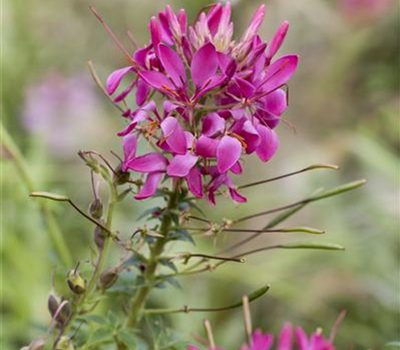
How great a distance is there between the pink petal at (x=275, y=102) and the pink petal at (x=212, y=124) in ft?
0.13

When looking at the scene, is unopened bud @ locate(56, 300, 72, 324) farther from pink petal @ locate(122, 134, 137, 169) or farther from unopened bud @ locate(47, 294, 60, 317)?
pink petal @ locate(122, 134, 137, 169)

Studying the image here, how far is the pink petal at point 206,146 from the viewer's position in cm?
45

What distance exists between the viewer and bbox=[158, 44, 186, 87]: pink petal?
1.50 ft

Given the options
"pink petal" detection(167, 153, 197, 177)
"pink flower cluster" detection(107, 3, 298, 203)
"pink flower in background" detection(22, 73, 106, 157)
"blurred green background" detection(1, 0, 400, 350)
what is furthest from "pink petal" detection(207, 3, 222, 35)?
"pink flower in background" detection(22, 73, 106, 157)

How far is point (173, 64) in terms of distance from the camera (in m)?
0.46

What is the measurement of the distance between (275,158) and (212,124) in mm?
1351

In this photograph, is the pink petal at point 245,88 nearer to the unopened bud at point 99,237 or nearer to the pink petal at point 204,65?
the pink petal at point 204,65

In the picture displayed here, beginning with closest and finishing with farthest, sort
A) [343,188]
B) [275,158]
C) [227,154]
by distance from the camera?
[227,154] < [343,188] < [275,158]

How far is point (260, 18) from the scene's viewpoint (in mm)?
491

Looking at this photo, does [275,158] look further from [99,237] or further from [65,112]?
[99,237]

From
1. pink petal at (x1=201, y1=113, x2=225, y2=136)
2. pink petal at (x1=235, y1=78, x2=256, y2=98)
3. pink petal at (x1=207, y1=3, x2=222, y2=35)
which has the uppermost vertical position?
pink petal at (x1=207, y1=3, x2=222, y2=35)

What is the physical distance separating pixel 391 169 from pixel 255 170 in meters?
0.56

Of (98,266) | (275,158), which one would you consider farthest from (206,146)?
(275,158)

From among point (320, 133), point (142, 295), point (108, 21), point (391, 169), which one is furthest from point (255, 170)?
point (142, 295)
